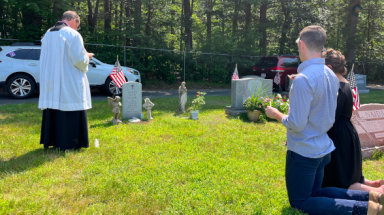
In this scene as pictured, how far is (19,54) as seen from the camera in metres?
10.6

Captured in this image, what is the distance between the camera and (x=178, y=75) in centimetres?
1705

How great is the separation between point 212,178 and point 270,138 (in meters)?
2.75

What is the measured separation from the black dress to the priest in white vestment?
12.6ft

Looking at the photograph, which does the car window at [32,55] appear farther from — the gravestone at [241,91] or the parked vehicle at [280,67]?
the parked vehicle at [280,67]

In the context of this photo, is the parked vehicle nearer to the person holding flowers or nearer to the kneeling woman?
the kneeling woman

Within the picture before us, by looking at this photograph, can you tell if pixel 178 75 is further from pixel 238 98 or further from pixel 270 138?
pixel 270 138

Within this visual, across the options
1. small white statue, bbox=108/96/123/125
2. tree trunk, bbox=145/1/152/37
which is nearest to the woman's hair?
small white statue, bbox=108/96/123/125

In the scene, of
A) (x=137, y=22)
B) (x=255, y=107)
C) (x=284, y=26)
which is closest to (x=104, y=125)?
(x=255, y=107)

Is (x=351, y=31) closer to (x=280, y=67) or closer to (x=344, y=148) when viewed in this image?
(x=280, y=67)

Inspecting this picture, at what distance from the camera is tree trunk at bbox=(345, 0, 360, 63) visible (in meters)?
21.8

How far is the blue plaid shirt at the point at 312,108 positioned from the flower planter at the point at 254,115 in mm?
5238

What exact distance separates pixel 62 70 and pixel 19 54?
730 cm

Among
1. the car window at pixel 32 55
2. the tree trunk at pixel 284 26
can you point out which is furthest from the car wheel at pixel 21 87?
the tree trunk at pixel 284 26

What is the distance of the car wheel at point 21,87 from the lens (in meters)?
10.5
